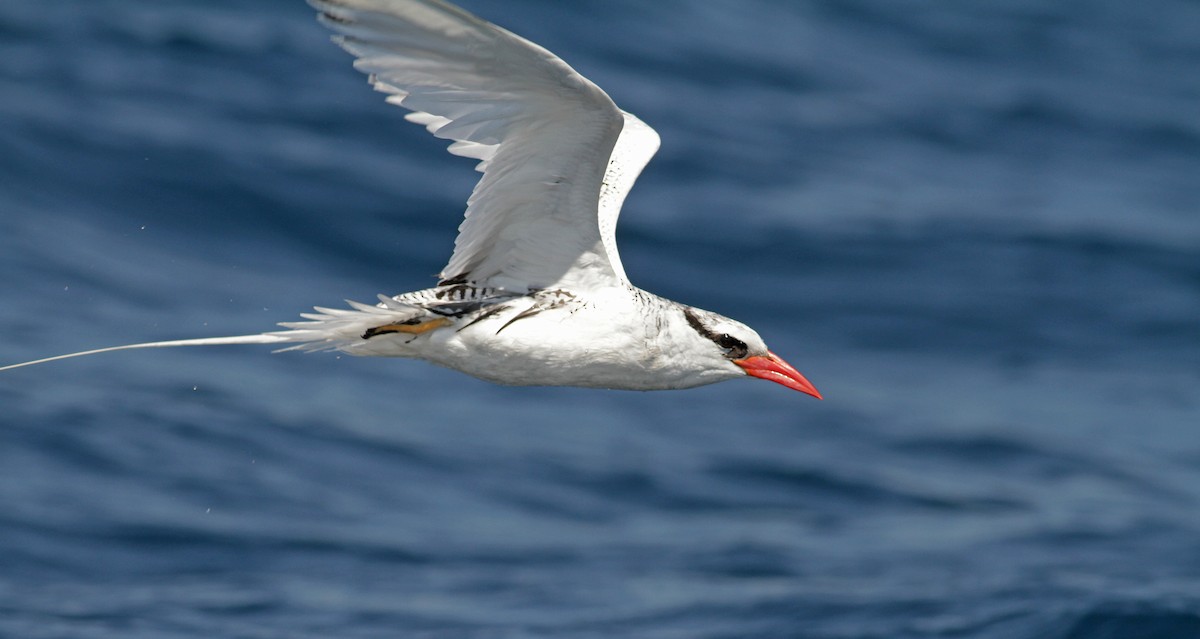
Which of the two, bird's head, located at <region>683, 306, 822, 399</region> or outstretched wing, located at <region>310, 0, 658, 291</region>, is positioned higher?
outstretched wing, located at <region>310, 0, 658, 291</region>

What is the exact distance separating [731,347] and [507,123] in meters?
1.86

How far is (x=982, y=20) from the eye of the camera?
84.0 ft

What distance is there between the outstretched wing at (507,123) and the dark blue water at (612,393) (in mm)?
7133

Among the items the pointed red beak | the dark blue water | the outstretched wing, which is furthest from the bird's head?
the dark blue water

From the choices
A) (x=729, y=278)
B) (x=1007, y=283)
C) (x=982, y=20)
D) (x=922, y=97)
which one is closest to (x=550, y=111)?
(x=729, y=278)

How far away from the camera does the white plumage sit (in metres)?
7.30

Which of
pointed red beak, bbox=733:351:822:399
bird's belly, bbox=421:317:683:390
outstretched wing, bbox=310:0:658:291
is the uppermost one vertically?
outstretched wing, bbox=310:0:658:291

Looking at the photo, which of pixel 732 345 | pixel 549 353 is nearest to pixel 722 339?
pixel 732 345

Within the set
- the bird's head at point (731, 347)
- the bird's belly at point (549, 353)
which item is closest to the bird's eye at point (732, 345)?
the bird's head at point (731, 347)

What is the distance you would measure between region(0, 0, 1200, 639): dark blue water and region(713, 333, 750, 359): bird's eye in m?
6.48

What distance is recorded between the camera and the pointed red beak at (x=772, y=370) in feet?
28.0

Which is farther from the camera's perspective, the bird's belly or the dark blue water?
the dark blue water

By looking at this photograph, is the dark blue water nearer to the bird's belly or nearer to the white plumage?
the white plumage

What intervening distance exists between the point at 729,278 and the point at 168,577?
756 centimetres
